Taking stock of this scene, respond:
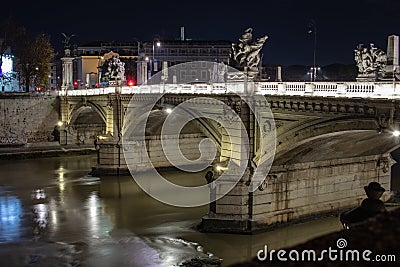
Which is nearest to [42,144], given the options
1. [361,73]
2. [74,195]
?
[74,195]

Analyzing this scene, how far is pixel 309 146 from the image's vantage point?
21.0 metres

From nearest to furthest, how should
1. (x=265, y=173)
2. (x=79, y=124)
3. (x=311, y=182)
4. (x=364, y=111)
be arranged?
(x=364, y=111) → (x=265, y=173) → (x=311, y=182) → (x=79, y=124)

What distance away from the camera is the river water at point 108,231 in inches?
763

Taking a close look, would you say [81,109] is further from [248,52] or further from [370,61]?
[370,61]

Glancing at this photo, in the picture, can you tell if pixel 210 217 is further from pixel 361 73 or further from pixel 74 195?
pixel 74 195

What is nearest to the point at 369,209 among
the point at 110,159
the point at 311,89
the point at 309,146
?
the point at 311,89

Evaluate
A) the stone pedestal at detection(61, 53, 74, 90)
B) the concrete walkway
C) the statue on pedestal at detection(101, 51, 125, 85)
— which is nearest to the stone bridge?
the statue on pedestal at detection(101, 51, 125, 85)

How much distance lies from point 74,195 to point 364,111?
734 inches

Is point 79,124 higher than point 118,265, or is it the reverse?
point 79,124

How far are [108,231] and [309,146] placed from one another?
887 centimetres

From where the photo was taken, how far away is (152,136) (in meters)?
38.0

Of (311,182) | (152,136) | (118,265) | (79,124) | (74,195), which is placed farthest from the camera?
(79,124)

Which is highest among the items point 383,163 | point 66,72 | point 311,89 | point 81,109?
point 66,72

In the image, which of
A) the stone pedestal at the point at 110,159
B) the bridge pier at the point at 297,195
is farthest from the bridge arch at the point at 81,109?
the bridge pier at the point at 297,195
